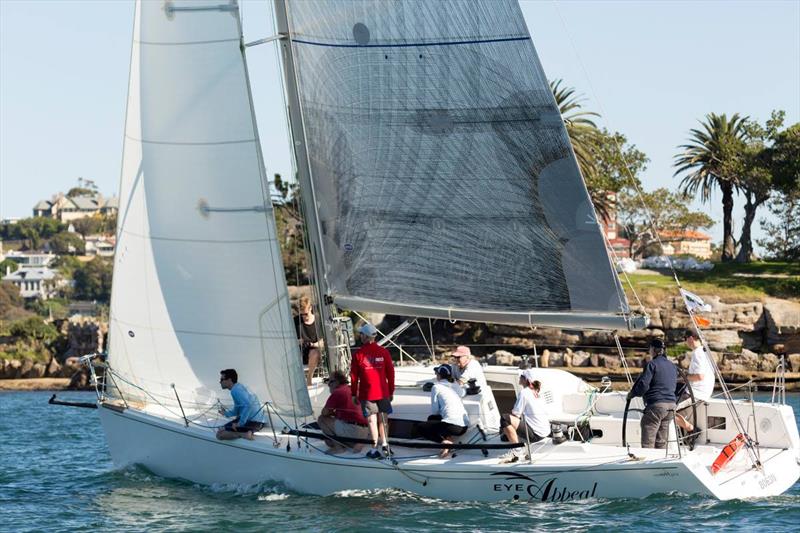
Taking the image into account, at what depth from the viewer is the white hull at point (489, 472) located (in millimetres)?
14500

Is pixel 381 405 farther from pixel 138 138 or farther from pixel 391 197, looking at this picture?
pixel 138 138

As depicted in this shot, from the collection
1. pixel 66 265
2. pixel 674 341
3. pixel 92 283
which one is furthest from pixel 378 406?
pixel 66 265

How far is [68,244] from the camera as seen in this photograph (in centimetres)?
18925

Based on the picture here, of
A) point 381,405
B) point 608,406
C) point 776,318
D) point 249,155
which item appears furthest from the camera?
point 776,318

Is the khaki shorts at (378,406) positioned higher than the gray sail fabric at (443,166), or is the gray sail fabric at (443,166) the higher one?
the gray sail fabric at (443,166)

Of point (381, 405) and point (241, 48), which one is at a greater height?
point (241, 48)

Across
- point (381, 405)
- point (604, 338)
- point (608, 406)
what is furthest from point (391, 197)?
point (604, 338)

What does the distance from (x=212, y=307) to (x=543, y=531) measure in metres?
5.83

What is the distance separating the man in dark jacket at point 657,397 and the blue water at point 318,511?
1069 mm

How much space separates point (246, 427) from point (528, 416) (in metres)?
3.79

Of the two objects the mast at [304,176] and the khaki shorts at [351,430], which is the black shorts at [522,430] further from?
the mast at [304,176]

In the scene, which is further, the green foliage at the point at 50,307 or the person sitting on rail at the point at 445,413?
the green foliage at the point at 50,307

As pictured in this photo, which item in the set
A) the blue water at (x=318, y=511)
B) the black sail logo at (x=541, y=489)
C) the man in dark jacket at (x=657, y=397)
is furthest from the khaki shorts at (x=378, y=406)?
the man in dark jacket at (x=657, y=397)

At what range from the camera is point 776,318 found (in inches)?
1795
